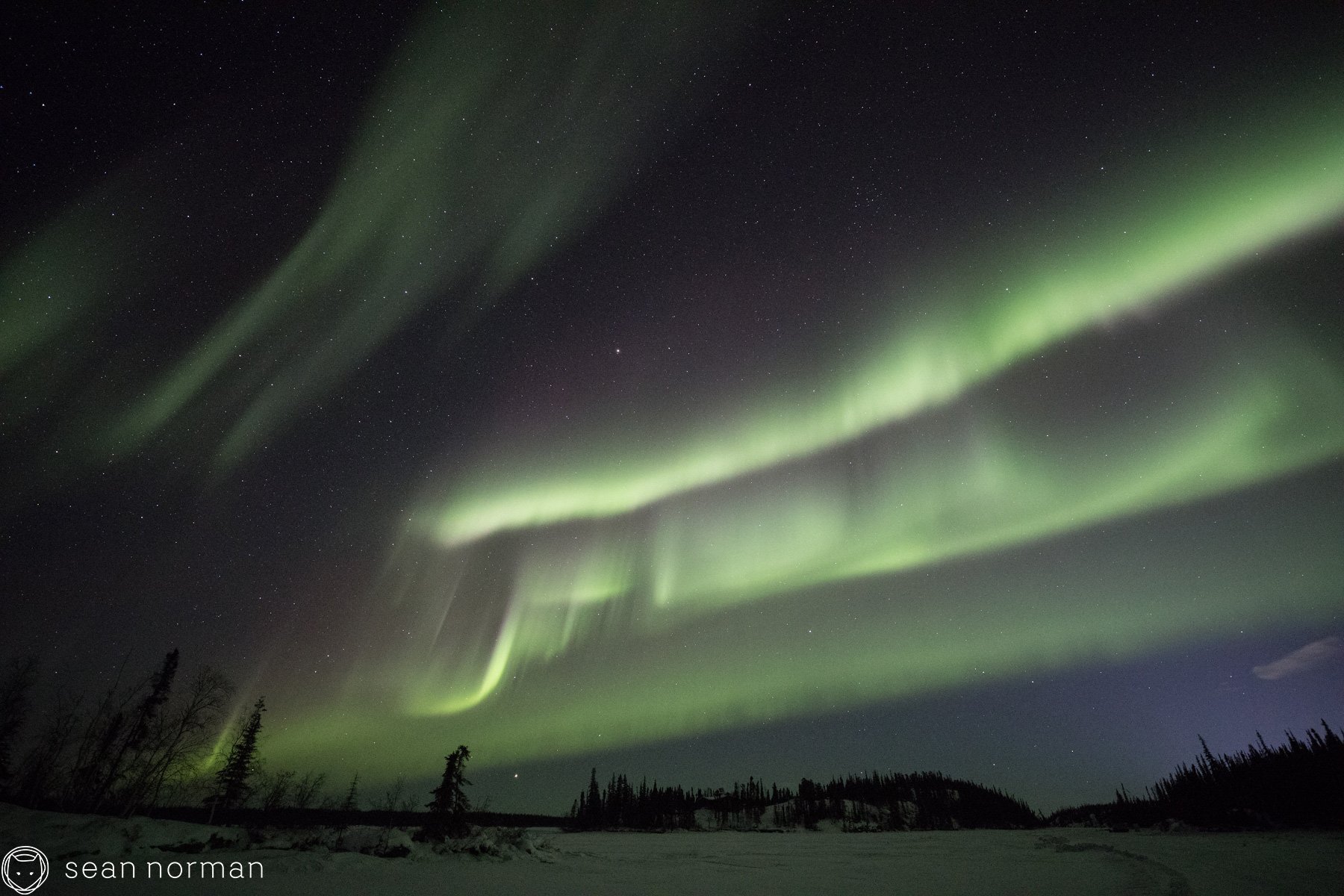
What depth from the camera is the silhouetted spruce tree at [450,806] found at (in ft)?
121

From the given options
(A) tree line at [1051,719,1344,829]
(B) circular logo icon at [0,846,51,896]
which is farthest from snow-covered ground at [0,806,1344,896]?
(A) tree line at [1051,719,1344,829]

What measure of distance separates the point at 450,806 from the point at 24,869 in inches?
981

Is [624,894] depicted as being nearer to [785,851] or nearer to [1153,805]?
[785,851]

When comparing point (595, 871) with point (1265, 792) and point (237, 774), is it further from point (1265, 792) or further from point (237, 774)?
point (1265, 792)

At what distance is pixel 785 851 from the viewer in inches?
2066

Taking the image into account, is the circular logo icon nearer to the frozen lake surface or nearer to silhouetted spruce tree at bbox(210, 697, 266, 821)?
the frozen lake surface

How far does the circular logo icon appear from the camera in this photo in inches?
621

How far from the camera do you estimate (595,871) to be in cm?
3011

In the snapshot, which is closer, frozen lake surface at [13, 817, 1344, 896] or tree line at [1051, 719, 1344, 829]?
frozen lake surface at [13, 817, 1344, 896]

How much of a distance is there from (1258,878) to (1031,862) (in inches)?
599

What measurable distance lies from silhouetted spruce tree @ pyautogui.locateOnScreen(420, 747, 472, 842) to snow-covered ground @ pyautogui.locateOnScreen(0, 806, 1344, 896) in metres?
2.79

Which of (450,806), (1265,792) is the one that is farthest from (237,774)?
(1265,792)

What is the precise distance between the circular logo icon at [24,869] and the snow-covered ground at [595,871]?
1.28 feet

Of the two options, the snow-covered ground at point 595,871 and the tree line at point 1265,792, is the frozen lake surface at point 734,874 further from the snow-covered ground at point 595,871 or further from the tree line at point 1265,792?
the tree line at point 1265,792
